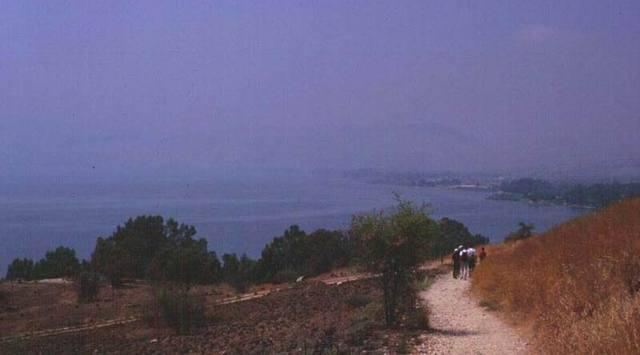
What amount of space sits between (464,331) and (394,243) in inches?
95.2

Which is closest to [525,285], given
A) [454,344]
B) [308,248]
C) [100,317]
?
[454,344]

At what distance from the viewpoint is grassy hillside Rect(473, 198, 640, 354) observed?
7645mm

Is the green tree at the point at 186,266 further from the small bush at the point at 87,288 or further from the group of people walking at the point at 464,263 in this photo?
the group of people walking at the point at 464,263

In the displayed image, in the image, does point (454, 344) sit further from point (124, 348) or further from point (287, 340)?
point (124, 348)

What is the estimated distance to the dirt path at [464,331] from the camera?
1255 cm

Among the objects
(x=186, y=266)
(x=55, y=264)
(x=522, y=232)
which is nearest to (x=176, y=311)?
(x=186, y=266)

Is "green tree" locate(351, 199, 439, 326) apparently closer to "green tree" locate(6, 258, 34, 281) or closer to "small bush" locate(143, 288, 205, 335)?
"small bush" locate(143, 288, 205, 335)

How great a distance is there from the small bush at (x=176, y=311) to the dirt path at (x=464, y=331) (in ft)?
25.6

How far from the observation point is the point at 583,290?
485 inches

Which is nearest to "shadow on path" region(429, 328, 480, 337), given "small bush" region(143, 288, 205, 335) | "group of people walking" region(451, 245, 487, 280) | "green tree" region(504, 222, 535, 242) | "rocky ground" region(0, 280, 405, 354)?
"rocky ground" region(0, 280, 405, 354)

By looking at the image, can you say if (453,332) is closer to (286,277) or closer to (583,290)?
(583,290)

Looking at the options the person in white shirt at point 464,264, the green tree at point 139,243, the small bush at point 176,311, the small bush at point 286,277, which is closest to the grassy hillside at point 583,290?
the person in white shirt at point 464,264

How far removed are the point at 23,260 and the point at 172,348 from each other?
166ft

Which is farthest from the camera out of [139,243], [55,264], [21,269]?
[21,269]
